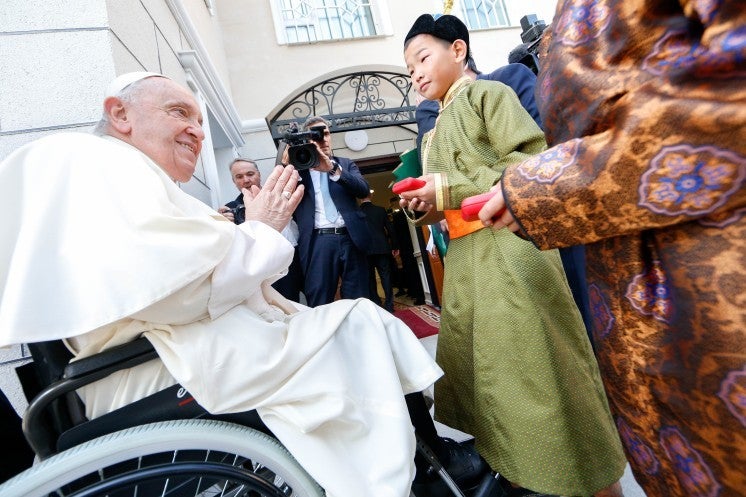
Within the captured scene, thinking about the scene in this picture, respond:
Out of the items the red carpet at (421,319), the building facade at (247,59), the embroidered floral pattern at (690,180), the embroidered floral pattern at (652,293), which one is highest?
the building facade at (247,59)

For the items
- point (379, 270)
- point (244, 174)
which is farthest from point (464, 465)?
point (244, 174)

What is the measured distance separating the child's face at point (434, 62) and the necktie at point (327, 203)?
54.7 inches

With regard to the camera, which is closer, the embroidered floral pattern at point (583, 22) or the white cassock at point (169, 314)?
the embroidered floral pattern at point (583, 22)

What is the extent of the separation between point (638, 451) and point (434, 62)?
47.1 inches

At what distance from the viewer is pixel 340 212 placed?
250 cm

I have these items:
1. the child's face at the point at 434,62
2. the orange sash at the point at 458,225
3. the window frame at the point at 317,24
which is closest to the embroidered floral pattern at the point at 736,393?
the orange sash at the point at 458,225

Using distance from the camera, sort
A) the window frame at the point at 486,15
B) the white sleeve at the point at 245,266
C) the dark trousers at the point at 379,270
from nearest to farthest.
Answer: the white sleeve at the point at 245,266 → the dark trousers at the point at 379,270 → the window frame at the point at 486,15

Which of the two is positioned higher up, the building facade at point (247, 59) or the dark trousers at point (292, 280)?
the building facade at point (247, 59)

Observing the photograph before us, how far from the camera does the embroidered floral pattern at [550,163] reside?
0.57 meters

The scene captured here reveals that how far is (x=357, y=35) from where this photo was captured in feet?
15.8

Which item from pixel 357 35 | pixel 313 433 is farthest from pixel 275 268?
pixel 357 35

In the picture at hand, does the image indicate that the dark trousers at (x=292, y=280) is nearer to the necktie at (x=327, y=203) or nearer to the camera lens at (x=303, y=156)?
the necktie at (x=327, y=203)

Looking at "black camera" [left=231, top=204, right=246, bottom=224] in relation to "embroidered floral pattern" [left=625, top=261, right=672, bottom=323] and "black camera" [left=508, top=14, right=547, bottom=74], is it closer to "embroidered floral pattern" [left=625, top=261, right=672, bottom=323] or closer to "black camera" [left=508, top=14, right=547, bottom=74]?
"black camera" [left=508, top=14, right=547, bottom=74]

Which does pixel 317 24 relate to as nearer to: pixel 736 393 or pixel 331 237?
pixel 331 237
